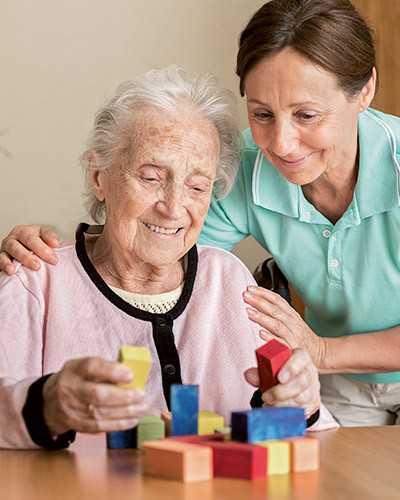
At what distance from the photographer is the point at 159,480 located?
1021mm

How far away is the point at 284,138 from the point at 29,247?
0.67 metres

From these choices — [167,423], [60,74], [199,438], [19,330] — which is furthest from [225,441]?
[60,74]

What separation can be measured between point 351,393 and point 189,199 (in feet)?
3.23

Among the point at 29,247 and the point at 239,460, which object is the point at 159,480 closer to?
the point at 239,460

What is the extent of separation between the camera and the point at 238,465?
1026mm

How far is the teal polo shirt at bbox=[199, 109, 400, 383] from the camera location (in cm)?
195

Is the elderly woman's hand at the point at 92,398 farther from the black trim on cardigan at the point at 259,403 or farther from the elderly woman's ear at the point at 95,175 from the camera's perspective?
the elderly woman's ear at the point at 95,175

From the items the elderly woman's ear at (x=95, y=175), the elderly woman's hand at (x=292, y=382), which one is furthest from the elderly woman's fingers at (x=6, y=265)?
the elderly woman's hand at (x=292, y=382)

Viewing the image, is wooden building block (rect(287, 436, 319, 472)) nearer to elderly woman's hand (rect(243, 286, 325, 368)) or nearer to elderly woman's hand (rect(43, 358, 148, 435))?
elderly woman's hand (rect(43, 358, 148, 435))

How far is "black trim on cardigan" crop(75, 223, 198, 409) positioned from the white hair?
9.4 inches

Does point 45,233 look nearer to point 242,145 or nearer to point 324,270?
point 242,145

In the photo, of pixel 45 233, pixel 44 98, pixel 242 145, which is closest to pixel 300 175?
pixel 242 145

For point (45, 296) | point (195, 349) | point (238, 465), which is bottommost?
point (238, 465)

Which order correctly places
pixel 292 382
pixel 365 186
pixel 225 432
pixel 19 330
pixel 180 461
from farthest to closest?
pixel 365 186 → pixel 19 330 → pixel 292 382 → pixel 225 432 → pixel 180 461
